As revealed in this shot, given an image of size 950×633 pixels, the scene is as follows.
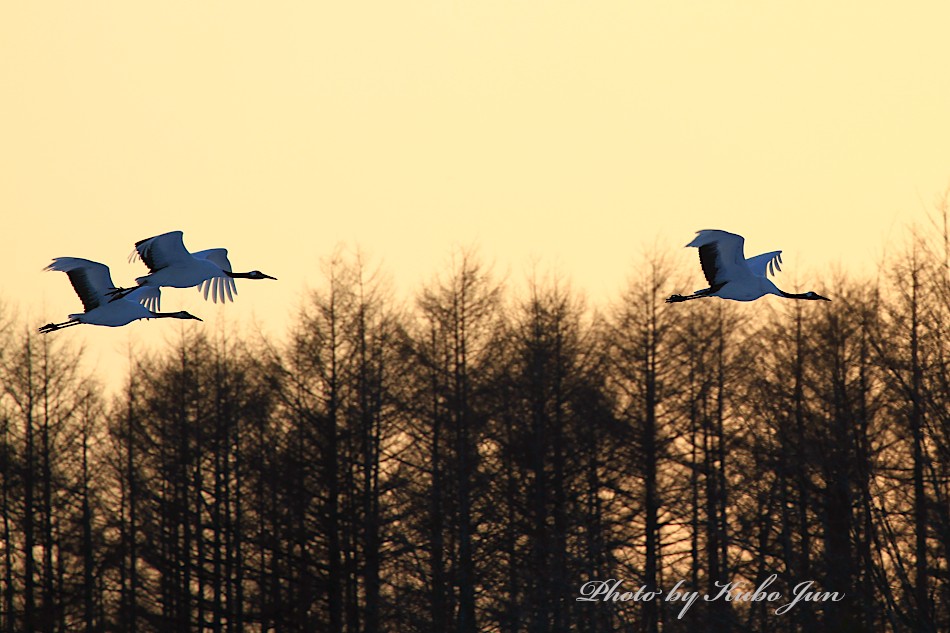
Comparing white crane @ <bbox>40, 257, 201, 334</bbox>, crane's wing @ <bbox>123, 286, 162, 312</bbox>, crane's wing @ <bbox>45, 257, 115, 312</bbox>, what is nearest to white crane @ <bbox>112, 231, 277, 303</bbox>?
white crane @ <bbox>40, 257, 201, 334</bbox>

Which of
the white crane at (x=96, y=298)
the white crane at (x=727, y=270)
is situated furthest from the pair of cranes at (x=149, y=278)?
the white crane at (x=727, y=270)

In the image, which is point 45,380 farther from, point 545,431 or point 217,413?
point 545,431

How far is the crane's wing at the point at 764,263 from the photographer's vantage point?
74.3 feet

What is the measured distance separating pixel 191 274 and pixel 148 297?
383cm

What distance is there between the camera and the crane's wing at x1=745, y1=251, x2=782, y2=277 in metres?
22.7

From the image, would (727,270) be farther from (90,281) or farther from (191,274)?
(90,281)

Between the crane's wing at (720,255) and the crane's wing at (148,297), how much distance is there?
7.95 m

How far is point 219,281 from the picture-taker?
24.2m
